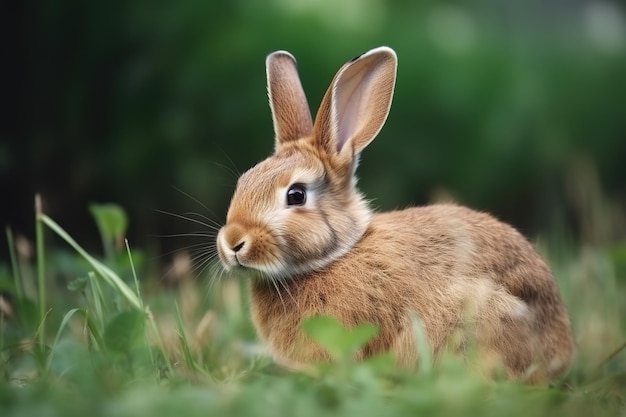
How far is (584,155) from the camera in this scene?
6.48m

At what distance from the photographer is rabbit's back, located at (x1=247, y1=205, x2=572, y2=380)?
10.5 ft

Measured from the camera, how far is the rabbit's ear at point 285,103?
378 centimetres

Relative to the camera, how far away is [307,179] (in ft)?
11.3

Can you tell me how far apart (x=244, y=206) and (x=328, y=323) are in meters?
0.91

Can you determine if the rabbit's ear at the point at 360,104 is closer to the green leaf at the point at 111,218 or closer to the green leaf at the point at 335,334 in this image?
the green leaf at the point at 111,218

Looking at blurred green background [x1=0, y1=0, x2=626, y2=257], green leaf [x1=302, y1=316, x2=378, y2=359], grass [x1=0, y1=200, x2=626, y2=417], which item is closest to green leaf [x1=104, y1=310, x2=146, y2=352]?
grass [x1=0, y1=200, x2=626, y2=417]

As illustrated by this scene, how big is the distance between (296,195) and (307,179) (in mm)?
73

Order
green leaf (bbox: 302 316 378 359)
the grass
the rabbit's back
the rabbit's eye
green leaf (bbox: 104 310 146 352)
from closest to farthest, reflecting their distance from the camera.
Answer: the grass → green leaf (bbox: 302 316 378 359) → green leaf (bbox: 104 310 146 352) → the rabbit's back → the rabbit's eye

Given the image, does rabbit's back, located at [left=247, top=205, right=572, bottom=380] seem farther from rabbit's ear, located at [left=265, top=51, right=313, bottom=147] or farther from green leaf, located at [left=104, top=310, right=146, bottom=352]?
green leaf, located at [left=104, top=310, right=146, bottom=352]

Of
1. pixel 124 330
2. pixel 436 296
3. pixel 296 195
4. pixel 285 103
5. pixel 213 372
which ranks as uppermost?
pixel 285 103

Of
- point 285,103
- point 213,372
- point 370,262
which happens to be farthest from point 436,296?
point 285,103

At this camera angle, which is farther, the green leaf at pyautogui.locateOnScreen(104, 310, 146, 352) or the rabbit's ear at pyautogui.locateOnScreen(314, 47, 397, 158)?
the rabbit's ear at pyautogui.locateOnScreen(314, 47, 397, 158)

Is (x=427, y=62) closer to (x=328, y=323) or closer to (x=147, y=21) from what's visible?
(x=147, y=21)

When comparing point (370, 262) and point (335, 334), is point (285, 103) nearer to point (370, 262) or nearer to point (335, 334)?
point (370, 262)
